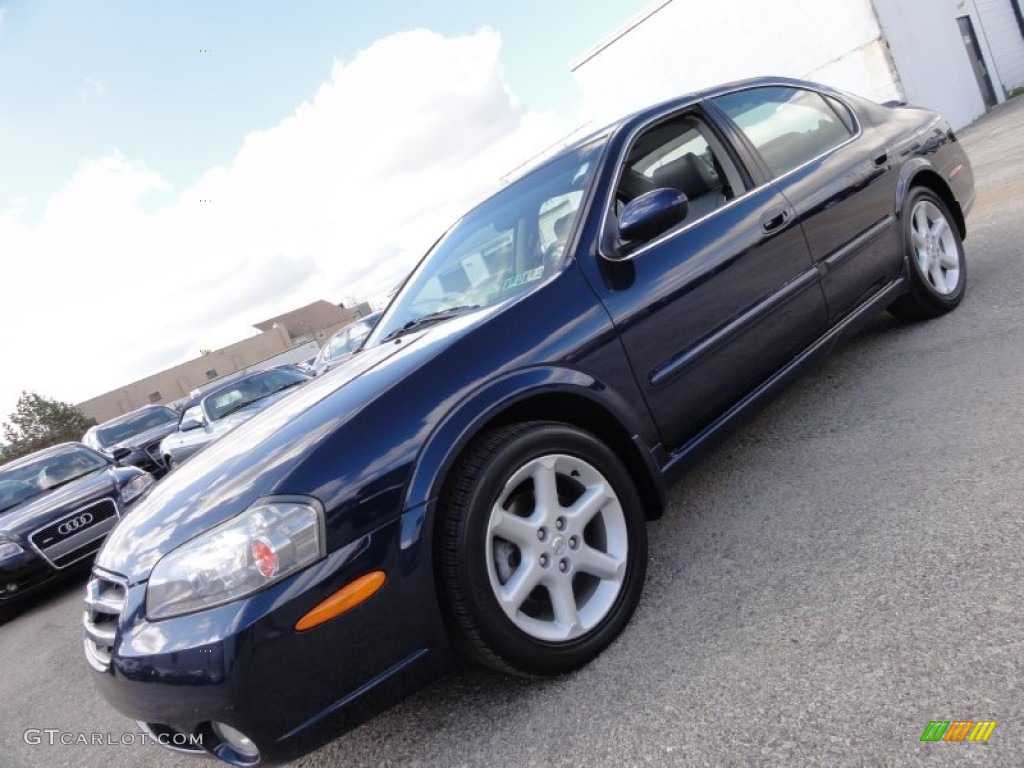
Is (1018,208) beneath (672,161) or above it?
beneath

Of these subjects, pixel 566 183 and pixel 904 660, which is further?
pixel 566 183

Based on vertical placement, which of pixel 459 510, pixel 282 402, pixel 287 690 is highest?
pixel 282 402

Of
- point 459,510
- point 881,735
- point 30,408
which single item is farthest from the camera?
point 30,408

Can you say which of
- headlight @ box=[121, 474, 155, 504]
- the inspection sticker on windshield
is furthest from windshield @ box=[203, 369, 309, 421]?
the inspection sticker on windshield

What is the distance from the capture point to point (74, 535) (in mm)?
5977

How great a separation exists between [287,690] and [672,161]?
259 cm

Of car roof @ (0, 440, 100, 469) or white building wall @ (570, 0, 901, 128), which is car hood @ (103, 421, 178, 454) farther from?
white building wall @ (570, 0, 901, 128)

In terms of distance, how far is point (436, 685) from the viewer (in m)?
2.32

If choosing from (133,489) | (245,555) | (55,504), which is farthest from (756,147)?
(55,504)

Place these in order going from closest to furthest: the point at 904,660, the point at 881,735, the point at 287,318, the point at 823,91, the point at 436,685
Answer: the point at 881,735 → the point at 904,660 → the point at 436,685 → the point at 823,91 → the point at 287,318

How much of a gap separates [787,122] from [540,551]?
2.65 m

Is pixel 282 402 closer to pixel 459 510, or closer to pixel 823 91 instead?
pixel 459 510

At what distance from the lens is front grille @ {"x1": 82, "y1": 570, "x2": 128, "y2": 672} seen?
1.93 m

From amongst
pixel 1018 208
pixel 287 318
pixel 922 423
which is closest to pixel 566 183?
pixel 922 423
